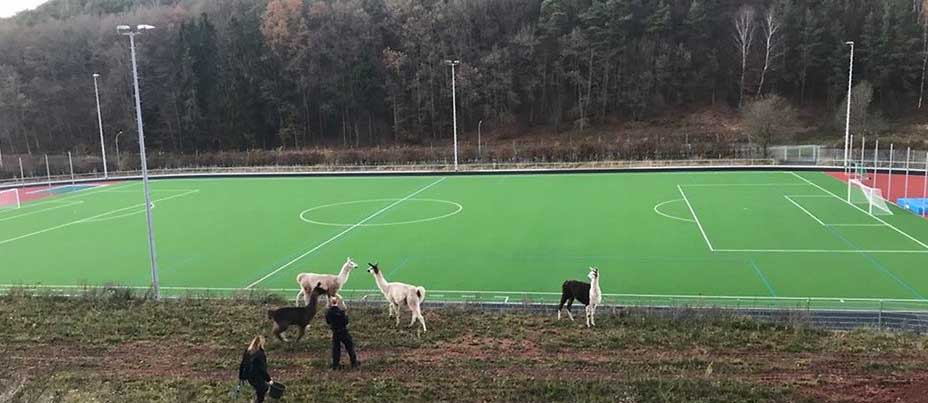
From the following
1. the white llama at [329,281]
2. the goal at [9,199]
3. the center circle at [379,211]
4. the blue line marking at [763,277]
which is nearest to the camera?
the white llama at [329,281]

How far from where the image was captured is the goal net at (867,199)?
88.9ft

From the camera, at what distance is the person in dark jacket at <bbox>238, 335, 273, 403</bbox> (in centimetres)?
877

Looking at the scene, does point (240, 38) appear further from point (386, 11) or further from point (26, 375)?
point (26, 375)

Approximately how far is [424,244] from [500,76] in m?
52.5

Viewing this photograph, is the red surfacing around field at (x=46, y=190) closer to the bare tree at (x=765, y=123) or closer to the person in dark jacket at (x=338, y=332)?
the person in dark jacket at (x=338, y=332)

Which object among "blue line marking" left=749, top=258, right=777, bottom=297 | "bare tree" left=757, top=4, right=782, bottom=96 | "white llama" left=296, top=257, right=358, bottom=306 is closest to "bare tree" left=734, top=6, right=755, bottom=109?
"bare tree" left=757, top=4, right=782, bottom=96

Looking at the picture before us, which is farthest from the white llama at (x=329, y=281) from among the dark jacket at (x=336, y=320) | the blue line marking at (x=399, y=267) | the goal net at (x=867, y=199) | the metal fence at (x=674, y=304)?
the goal net at (x=867, y=199)

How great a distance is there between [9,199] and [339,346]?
38509mm

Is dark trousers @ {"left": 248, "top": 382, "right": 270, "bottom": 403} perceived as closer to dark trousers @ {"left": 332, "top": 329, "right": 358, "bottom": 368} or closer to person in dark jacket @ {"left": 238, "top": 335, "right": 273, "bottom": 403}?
person in dark jacket @ {"left": 238, "top": 335, "right": 273, "bottom": 403}

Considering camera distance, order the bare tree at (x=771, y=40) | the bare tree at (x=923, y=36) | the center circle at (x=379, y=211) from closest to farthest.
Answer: the center circle at (x=379, y=211) < the bare tree at (x=923, y=36) < the bare tree at (x=771, y=40)

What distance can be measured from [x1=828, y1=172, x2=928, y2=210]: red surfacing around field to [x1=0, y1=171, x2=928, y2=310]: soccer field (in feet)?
7.23

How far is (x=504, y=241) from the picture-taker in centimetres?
2362

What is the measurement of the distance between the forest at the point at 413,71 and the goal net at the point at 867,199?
137ft

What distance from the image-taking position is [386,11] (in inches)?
3098
